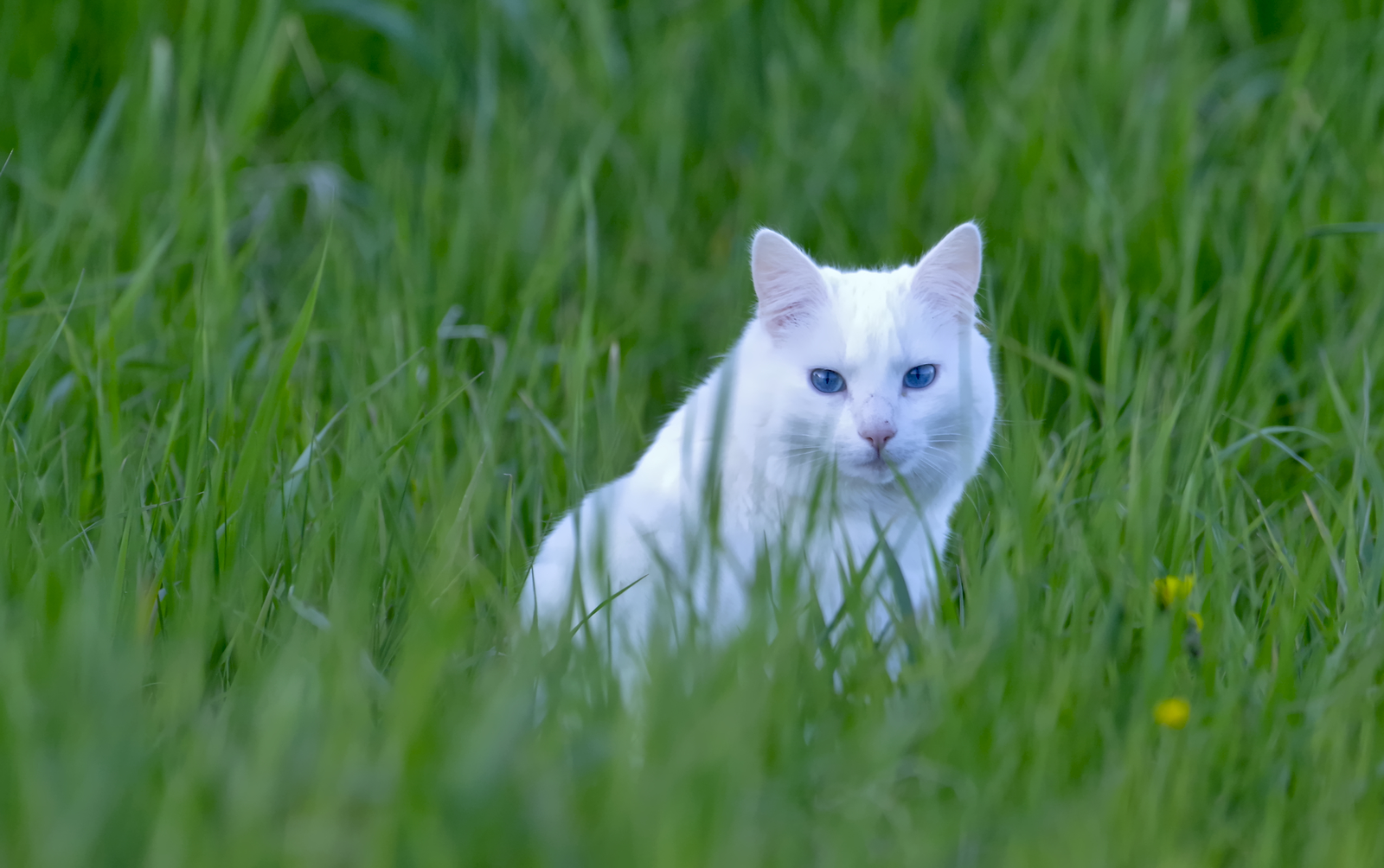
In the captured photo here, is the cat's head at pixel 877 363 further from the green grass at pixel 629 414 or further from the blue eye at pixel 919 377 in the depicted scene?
the green grass at pixel 629 414

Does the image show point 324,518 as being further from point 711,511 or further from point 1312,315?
point 1312,315

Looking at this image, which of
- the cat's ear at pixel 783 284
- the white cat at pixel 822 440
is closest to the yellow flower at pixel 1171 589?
the white cat at pixel 822 440

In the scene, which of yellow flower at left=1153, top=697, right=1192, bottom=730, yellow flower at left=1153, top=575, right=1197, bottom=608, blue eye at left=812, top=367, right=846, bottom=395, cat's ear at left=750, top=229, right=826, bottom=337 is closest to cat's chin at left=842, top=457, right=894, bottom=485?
blue eye at left=812, top=367, right=846, bottom=395

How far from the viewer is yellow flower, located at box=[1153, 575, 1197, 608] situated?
1.82 m

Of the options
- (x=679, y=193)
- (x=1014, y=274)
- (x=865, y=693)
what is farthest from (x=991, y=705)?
(x=679, y=193)

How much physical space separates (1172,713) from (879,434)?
68 centimetres

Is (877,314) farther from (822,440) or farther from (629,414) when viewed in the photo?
(629,414)

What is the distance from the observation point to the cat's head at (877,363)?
216 centimetres

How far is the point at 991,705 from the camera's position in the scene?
1607mm

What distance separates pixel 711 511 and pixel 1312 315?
2099mm

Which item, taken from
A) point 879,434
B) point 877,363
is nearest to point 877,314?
point 877,363

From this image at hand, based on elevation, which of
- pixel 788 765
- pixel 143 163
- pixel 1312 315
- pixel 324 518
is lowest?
pixel 788 765

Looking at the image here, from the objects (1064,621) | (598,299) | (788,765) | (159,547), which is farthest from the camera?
(598,299)

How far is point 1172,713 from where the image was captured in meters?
1.63
